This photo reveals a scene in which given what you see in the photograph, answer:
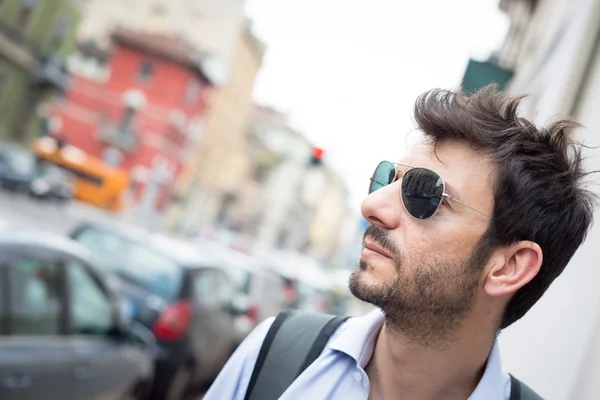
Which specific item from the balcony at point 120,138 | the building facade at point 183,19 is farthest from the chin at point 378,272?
the building facade at point 183,19

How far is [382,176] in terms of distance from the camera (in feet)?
7.43

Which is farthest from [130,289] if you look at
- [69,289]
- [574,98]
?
[574,98]

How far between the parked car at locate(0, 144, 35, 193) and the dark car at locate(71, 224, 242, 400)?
64.5ft

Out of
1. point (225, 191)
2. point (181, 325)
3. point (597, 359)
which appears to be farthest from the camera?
point (225, 191)

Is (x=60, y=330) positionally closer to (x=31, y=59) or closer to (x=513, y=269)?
(x=513, y=269)

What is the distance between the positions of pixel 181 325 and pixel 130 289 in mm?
656

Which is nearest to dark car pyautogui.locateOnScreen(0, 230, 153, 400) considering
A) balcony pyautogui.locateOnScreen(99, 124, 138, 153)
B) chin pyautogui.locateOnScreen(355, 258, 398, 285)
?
chin pyautogui.locateOnScreen(355, 258, 398, 285)

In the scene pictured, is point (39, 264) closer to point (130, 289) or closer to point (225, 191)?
point (130, 289)

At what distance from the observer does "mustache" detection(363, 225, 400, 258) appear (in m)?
2.02

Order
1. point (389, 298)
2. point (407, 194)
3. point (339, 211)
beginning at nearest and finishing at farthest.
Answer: point (389, 298) → point (407, 194) → point (339, 211)

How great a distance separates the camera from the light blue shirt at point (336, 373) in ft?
6.41

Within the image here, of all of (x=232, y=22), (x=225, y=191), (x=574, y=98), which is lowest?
(x=225, y=191)

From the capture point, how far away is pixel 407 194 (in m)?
2.10

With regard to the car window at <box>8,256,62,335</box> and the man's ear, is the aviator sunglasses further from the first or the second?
the car window at <box>8,256,62,335</box>
